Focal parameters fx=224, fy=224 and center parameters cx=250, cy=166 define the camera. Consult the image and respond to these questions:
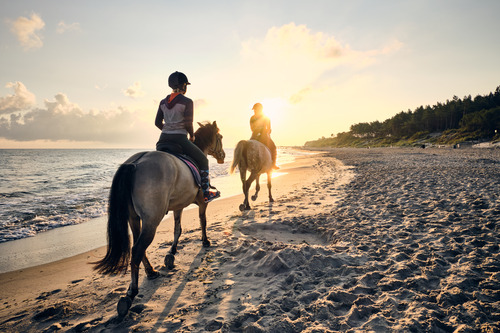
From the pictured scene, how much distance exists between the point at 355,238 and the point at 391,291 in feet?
6.26

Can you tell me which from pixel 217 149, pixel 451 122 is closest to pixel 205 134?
pixel 217 149

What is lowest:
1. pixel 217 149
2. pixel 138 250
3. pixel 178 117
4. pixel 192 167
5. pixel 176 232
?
pixel 176 232

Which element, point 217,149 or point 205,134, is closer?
point 205,134

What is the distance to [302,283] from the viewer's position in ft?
10.8

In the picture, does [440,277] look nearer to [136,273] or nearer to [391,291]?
[391,291]

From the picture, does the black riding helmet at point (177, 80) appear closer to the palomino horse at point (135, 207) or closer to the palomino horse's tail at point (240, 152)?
the palomino horse at point (135, 207)

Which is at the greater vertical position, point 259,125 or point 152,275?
point 259,125

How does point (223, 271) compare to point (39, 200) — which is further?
point (39, 200)

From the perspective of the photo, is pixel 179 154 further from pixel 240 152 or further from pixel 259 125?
pixel 259 125

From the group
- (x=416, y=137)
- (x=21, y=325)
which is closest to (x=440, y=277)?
(x=21, y=325)

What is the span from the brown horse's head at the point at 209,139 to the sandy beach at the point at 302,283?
87.2 inches

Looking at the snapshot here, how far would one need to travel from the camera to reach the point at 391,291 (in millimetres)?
2984

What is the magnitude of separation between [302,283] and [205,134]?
4066mm

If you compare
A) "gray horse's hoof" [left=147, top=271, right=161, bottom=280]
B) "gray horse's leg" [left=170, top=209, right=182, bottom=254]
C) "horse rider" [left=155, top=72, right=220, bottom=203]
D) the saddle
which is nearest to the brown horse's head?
"horse rider" [left=155, top=72, right=220, bottom=203]
